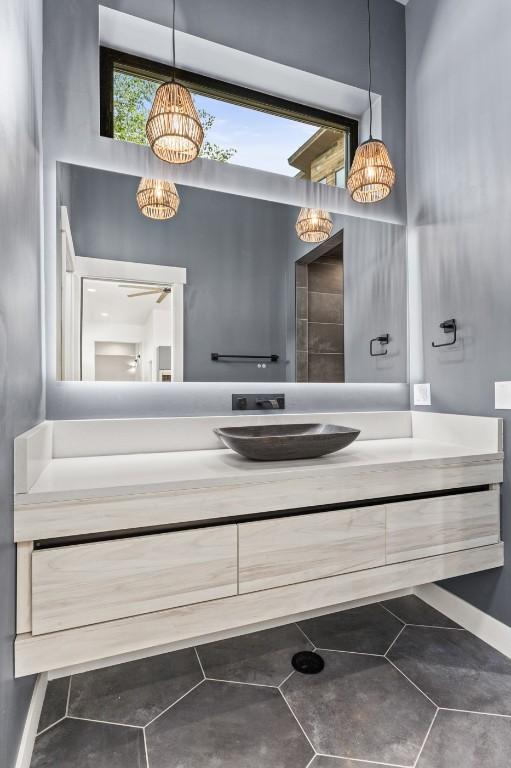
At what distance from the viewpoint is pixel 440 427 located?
6.50 feet

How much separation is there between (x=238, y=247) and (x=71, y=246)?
2.39ft

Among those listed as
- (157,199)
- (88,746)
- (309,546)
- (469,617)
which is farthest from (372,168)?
(88,746)

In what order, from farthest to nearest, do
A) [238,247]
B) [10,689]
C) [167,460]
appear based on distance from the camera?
1. [238,247]
2. [167,460]
3. [10,689]

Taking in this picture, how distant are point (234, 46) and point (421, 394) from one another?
75.4 inches

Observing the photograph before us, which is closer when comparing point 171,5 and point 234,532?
point 234,532

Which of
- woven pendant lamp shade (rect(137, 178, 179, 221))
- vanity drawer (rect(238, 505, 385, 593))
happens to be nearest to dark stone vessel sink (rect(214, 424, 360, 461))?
vanity drawer (rect(238, 505, 385, 593))

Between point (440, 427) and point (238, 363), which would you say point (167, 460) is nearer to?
point (238, 363)

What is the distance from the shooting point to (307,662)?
1639 mm

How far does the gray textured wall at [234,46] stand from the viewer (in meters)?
1.66

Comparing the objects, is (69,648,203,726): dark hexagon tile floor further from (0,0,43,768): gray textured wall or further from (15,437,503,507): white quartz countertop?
(15,437,503,507): white quartz countertop

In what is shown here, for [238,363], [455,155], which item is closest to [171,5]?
[455,155]

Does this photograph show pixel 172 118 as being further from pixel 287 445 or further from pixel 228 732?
pixel 228 732

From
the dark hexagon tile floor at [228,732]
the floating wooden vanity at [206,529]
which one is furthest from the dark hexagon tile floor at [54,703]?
the floating wooden vanity at [206,529]

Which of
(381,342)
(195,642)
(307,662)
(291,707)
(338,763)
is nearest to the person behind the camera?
(338,763)
